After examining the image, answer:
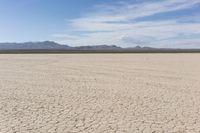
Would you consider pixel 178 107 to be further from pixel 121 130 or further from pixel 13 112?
pixel 13 112

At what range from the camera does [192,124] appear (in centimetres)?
558

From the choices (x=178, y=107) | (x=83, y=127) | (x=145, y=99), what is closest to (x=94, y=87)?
(x=145, y=99)

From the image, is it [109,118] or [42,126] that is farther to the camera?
[109,118]

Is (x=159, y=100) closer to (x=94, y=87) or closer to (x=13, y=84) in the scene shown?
(x=94, y=87)

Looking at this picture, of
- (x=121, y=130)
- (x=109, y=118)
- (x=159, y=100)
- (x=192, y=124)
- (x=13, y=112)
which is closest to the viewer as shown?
(x=121, y=130)

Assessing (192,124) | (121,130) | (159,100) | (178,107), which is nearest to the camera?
(121,130)

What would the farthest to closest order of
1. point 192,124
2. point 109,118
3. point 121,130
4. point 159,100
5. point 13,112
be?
1. point 159,100
2. point 13,112
3. point 109,118
4. point 192,124
5. point 121,130

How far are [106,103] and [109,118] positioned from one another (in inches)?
53.0

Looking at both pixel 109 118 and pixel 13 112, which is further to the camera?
pixel 13 112

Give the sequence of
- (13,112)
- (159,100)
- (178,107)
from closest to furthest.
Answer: (13,112)
(178,107)
(159,100)

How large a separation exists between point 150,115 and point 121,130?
1.17 metres

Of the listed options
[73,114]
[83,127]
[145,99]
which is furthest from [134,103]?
[83,127]

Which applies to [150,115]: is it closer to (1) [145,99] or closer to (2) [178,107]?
(2) [178,107]

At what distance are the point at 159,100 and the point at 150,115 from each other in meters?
1.59
